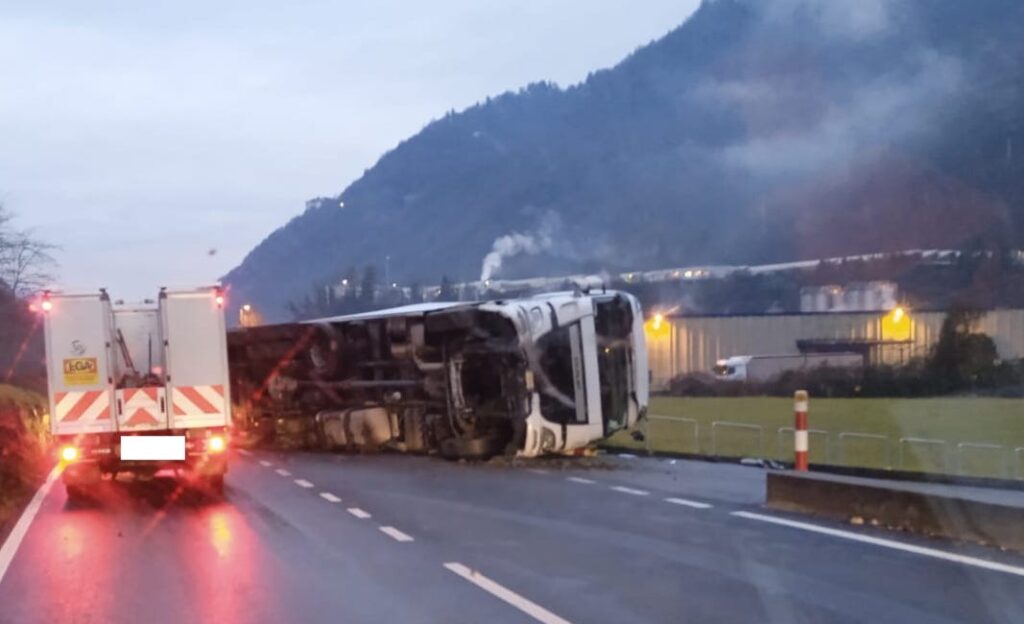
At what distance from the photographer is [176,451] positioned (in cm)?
1644

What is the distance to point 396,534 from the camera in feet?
42.4

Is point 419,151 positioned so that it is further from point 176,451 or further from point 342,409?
point 176,451

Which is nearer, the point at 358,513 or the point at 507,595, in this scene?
the point at 507,595

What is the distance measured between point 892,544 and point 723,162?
11778 cm

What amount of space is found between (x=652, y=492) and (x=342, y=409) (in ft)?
39.3

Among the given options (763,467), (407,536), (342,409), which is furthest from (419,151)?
(407,536)

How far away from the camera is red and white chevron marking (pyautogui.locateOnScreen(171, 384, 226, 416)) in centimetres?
1655

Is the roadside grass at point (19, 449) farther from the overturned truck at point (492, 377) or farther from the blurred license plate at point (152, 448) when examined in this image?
the overturned truck at point (492, 377)

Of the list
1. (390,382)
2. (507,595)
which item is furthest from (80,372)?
(390,382)

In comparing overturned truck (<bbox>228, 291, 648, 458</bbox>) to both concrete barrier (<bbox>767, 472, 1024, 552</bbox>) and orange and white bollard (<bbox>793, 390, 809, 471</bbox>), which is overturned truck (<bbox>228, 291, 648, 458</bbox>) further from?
concrete barrier (<bbox>767, 472, 1024, 552</bbox>)

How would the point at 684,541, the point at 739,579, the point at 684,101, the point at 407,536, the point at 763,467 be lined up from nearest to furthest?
1. the point at 739,579
2. the point at 684,541
3. the point at 407,536
4. the point at 763,467
5. the point at 684,101

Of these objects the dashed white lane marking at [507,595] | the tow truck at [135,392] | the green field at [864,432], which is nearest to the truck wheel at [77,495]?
the tow truck at [135,392]

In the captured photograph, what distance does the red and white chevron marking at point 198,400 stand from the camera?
16547 mm

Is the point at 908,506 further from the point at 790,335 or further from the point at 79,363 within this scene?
the point at 790,335
